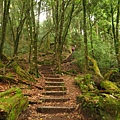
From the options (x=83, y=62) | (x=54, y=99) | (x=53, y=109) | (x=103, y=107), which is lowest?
(x=53, y=109)

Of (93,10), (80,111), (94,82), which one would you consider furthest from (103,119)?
(93,10)

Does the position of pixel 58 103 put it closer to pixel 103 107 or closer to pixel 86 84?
pixel 86 84

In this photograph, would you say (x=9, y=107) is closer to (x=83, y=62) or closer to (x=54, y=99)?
(x=54, y=99)

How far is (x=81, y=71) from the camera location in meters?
14.0

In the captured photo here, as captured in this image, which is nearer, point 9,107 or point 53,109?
point 9,107

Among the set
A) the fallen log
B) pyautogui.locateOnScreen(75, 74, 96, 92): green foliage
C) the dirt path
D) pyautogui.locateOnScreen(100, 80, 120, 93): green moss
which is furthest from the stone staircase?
pyautogui.locateOnScreen(100, 80, 120, 93): green moss

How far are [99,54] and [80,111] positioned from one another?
8661 millimetres

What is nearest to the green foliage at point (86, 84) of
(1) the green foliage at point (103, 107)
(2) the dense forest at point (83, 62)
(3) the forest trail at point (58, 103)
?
(2) the dense forest at point (83, 62)

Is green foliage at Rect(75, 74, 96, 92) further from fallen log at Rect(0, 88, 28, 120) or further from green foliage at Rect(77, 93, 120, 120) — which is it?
fallen log at Rect(0, 88, 28, 120)

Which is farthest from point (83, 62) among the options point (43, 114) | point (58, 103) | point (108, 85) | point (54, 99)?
point (43, 114)

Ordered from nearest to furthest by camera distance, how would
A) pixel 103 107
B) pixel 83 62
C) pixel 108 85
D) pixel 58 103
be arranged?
pixel 103 107, pixel 58 103, pixel 108 85, pixel 83 62

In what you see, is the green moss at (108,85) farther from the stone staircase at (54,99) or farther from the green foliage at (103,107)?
the green foliage at (103,107)

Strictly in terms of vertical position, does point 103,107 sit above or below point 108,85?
below

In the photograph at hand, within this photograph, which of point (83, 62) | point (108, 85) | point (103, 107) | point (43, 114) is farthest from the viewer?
point (83, 62)
